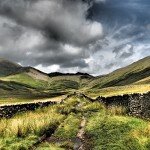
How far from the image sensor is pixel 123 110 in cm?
3850

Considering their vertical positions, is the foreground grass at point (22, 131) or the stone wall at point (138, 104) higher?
the stone wall at point (138, 104)

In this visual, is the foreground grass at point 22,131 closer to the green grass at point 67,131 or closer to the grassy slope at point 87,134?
the grassy slope at point 87,134

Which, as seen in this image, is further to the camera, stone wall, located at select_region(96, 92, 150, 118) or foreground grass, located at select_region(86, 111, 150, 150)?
stone wall, located at select_region(96, 92, 150, 118)

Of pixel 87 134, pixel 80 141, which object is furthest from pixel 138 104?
pixel 80 141

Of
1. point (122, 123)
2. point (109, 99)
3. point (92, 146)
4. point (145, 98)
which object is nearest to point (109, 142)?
point (92, 146)

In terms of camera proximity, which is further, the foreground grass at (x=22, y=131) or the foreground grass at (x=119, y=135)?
the foreground grass at (x=22, y=131)

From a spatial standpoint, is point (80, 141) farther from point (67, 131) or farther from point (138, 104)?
point (138, 104)

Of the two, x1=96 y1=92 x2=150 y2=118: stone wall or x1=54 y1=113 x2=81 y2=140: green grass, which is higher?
x1=96 y1=92 x2=150 y2=118: stone wall

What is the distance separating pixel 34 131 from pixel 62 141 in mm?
2945

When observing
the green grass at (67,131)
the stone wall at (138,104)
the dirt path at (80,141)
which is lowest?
the dirt path at (80,141)

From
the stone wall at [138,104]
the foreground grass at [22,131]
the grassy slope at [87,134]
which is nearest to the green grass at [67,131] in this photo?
the grassy slope at [87,134]

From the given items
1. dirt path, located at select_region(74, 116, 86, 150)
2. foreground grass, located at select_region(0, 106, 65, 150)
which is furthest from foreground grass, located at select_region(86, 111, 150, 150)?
foreground grass, located at select_region(0, 106, 65, 150)

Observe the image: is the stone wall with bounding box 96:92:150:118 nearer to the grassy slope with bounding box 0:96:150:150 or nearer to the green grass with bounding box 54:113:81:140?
the grassy slope with bounding box 0:96:150:150

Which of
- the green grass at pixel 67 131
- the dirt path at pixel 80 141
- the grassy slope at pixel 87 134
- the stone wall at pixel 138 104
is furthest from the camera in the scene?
the stone wall at pixel 138 104
